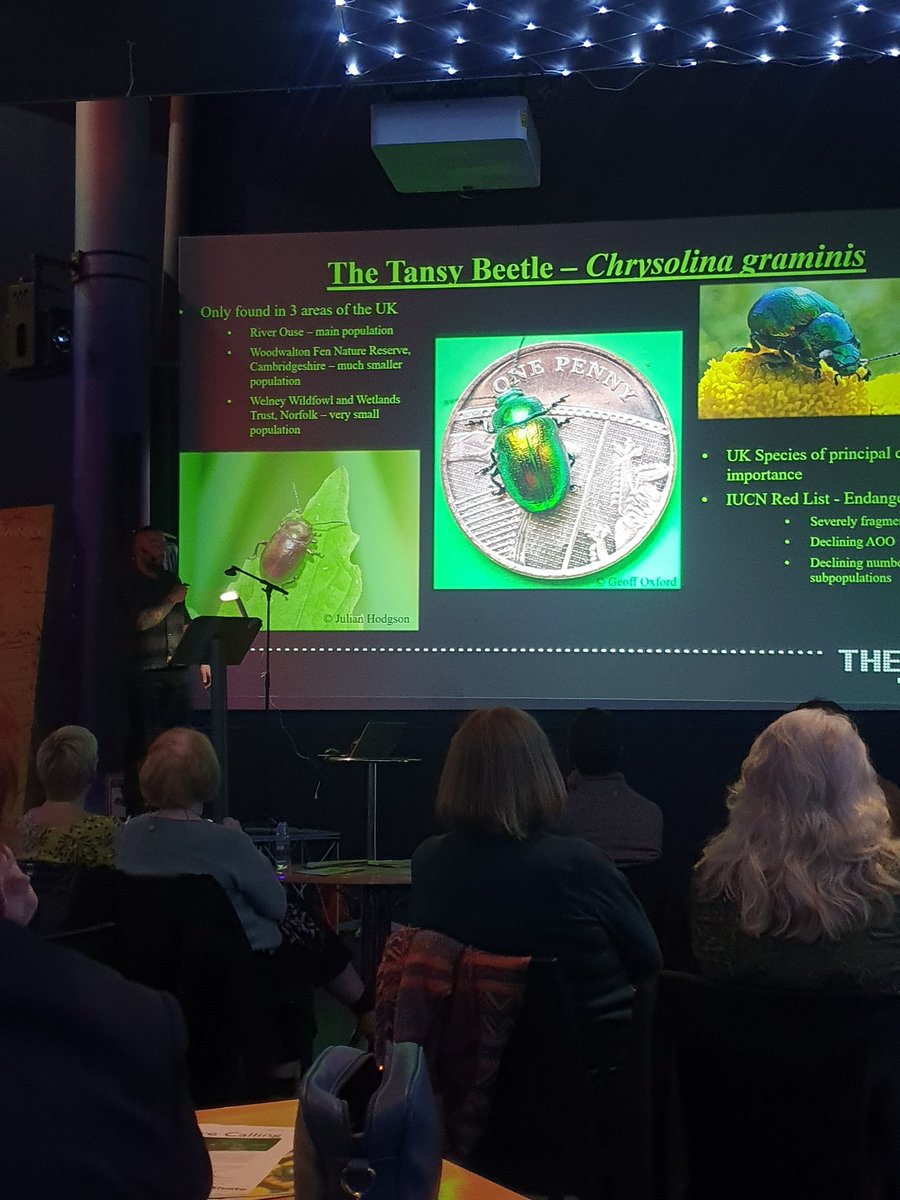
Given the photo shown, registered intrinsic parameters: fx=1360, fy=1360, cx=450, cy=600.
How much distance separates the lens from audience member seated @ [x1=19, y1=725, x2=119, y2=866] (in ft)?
11.4

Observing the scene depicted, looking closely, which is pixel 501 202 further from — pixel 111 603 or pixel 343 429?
pixel 111 603

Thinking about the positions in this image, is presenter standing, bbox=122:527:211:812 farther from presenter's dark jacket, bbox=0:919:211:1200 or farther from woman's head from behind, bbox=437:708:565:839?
presenter's dark jacket, bbox=0:919:211:1200

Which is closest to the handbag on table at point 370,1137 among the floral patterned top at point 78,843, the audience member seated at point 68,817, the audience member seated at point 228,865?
the audience member seated at point 228,865

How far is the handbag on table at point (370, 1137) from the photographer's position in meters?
1.02

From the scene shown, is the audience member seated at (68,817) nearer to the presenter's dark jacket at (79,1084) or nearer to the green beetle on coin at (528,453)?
the presenter's dark jacket at (79,1084)

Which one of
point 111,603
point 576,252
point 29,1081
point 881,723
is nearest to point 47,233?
point 111,603

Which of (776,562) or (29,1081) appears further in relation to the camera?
(776,562)

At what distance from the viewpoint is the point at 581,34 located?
4.62 m

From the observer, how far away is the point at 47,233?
294 inches

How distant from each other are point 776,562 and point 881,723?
0.90 m

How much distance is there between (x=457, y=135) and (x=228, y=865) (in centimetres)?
375

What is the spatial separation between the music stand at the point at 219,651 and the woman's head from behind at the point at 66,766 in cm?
172

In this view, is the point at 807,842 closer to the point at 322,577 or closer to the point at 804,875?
the point at 804,875

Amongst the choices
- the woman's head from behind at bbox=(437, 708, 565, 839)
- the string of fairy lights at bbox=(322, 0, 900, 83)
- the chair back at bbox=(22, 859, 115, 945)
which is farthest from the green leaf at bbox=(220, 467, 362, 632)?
the woman's head from behind at bbox=(437, 708, 565, 839)
